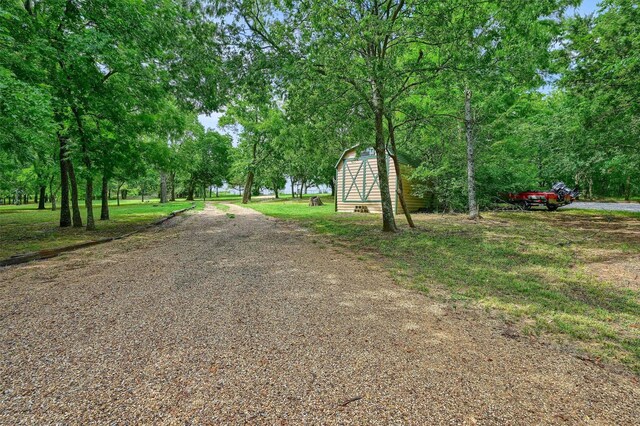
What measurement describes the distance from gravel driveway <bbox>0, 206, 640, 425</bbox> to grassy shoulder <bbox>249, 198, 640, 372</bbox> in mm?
519

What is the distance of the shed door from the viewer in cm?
1780

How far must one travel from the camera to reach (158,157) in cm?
1166

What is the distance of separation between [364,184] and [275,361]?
16346 mm

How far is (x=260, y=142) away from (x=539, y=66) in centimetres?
2830

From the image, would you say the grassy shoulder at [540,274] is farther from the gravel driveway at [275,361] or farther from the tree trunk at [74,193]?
the tree trunk at [74,193]

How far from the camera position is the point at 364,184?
18156 mm

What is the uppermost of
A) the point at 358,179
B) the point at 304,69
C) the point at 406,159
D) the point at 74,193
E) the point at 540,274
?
the point at 304,69

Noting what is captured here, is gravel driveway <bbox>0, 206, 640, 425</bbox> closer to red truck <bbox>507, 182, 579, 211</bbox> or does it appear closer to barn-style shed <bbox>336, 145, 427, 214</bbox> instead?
barn-style shed <bbox>336, 145, 427, 214</bbox>

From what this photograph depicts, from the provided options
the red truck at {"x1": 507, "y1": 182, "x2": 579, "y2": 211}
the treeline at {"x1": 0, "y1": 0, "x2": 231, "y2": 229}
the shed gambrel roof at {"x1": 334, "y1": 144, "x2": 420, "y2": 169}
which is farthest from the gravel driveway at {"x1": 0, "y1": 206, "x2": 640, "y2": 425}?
the red truck at {"x1": 507, "y1": 182, "x2": 579, "y2": 211}

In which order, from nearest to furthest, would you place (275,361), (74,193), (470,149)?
(275,361) → (74,193) → (470,149)

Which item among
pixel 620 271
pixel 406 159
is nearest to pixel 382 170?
pixel 620 271

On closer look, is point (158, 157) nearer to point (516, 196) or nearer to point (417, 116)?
point (417, 116)

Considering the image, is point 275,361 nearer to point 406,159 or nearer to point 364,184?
point 364,184

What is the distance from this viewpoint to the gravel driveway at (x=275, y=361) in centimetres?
185
